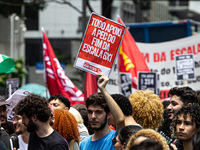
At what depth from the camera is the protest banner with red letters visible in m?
10.5

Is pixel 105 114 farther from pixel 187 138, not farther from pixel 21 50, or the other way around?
pixel 21 50

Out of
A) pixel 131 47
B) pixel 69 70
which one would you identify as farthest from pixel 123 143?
pixel 69 70

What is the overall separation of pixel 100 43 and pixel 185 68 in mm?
3722

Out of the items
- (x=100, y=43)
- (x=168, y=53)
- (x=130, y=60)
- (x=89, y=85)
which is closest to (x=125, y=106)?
(x=100, y=43)

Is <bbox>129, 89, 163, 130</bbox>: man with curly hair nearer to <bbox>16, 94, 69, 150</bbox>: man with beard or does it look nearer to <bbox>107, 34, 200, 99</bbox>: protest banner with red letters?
<bbox>16, 94, 69, 150</bbox>: man with beard

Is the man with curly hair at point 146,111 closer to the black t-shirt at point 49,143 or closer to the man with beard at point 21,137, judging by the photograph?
the black t-shirt at point 49,143

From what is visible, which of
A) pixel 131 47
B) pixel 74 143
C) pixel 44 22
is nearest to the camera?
pixel 74 143

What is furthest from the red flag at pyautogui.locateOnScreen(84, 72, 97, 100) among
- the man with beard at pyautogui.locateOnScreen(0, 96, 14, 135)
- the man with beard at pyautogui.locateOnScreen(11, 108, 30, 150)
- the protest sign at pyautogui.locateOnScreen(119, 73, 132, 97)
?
the man with beard at pyautogui.locateOnScreen(11, 108, 30, 150)

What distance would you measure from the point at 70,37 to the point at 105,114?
3343 centimetres

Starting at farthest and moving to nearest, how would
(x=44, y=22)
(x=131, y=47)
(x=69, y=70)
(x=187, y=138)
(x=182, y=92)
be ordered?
(x=44, y=22), (x=69, y=70), (x=131, y=47), (x=182, y=92), (x=187, y=138)

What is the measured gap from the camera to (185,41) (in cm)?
1064

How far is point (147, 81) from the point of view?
9.02 m

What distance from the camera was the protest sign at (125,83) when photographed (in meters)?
8.72

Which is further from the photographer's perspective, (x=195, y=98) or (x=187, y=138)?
(x=195, y=98)
